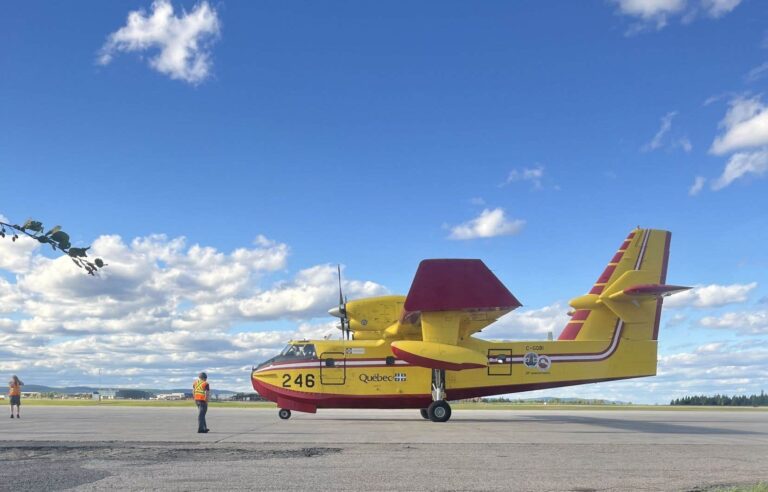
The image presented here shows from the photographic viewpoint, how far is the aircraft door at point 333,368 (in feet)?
75.4

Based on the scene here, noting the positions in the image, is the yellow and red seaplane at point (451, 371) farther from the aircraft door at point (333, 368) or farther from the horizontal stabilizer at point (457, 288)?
the horizontal stabilizer at point (457, 288)

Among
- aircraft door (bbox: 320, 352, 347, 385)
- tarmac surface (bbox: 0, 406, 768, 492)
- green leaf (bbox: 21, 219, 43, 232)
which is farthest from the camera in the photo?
aircraft door (bbox: 320, 352, 347, 385)

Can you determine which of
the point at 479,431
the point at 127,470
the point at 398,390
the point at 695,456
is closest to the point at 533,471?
the point at 695,456

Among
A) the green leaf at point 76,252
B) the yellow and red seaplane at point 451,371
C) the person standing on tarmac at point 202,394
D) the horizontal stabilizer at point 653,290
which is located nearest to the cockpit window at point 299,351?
the yellow and red seaplane at point 451,371

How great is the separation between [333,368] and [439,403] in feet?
13.6

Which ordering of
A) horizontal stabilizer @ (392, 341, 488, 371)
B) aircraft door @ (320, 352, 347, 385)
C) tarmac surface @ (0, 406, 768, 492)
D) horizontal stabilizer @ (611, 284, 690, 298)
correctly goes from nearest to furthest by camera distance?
tarmac surface @ (0, 406, 768, 492), horizontal stabilizer @ (392, 341, 488, 371), horizontal stabilizer @ (611, 284, 690, 298), aircraft door @ (320, 352, 347, 385)

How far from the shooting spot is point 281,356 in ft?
77.7

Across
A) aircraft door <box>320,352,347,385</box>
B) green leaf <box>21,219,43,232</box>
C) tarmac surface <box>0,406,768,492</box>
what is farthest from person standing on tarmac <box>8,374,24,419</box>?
green leaf <box>21,219,43,232</box>

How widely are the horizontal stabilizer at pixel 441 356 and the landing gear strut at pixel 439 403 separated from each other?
1.70 meters

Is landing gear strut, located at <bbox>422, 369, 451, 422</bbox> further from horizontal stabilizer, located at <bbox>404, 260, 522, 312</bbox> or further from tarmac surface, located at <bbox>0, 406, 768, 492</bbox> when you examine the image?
tarmac surface, located at <bbox>0, 406, 768, 492</bbox>

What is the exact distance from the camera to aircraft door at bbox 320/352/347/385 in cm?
2298

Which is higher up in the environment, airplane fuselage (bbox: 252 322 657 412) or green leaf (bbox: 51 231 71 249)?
green leaf (bbox: 51 231 71 249)

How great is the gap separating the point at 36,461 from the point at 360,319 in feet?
44.3

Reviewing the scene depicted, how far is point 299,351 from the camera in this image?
77.2 ft
